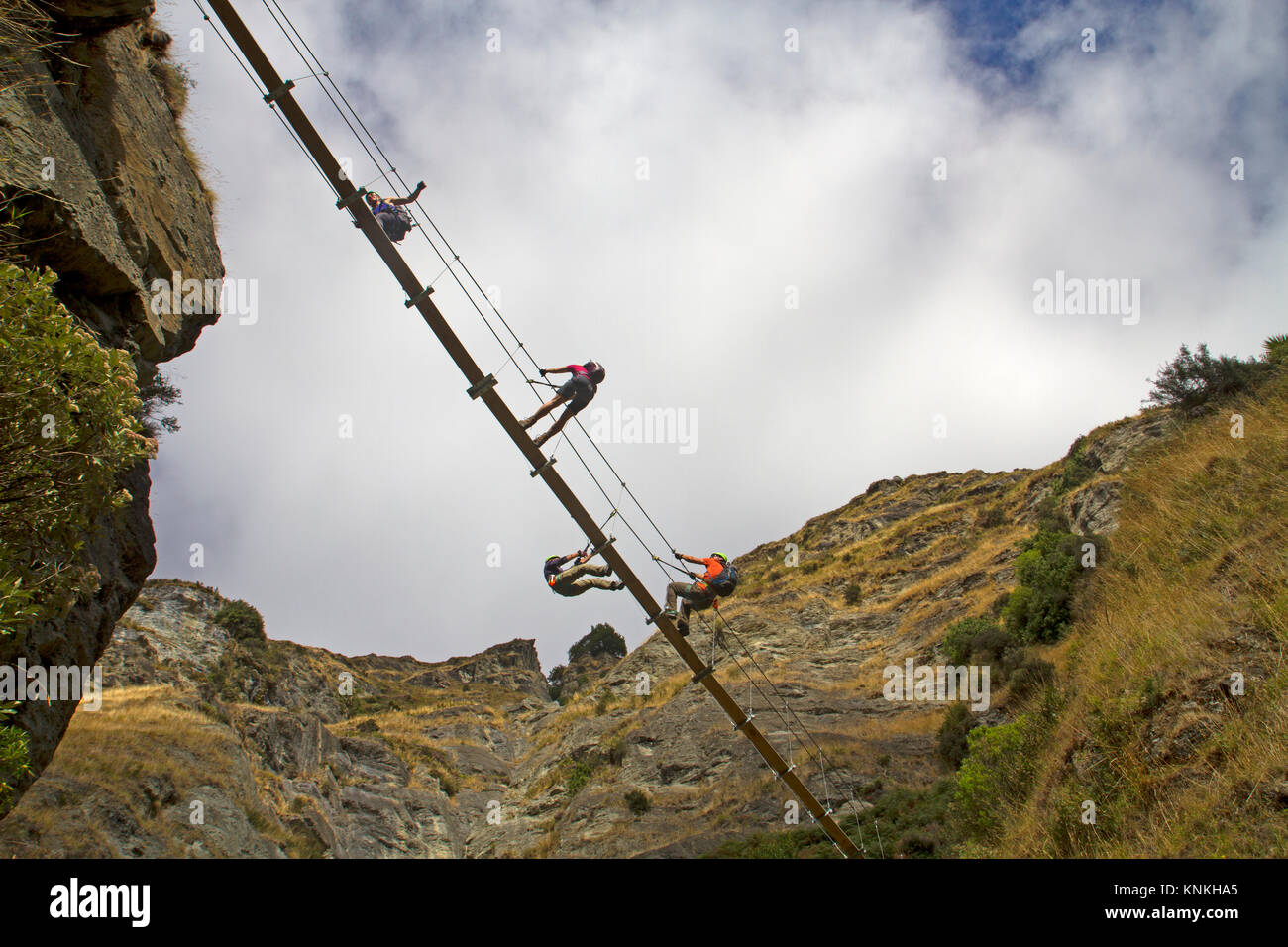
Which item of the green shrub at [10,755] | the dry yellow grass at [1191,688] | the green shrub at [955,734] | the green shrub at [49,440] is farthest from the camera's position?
the green shrub at [955,734]

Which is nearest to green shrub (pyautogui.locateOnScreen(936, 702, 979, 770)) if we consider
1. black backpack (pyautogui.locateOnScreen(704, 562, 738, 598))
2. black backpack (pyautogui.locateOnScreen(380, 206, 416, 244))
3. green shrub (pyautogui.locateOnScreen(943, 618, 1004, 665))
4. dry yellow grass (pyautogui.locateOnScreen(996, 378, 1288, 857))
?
green shrub (pyautogui.locateOnScreen(943, 618, 1004, 665))

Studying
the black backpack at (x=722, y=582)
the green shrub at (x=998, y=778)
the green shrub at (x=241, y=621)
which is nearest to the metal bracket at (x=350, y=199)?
the black backpack at (x=722, y=582)

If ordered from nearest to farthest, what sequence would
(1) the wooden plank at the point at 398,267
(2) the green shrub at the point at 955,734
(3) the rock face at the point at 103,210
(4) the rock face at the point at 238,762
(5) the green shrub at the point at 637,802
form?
(1) the wooden plank at the point at 398,267 < (3) the rock face at the point at 103,210 < (4) the rock face at the point at 238,762 < (2) the green shrub at the point at 955,734 < (5) the green shrub at the point at 637,802

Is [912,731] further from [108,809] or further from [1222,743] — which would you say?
[108,809]

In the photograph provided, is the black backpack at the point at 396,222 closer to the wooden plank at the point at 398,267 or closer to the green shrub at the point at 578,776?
the wooden plank at the point at 398,267

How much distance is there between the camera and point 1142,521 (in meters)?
18.1

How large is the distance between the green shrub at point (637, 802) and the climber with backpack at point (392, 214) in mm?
23915


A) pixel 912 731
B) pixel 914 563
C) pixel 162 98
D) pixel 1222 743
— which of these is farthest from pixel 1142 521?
pixel 914 563

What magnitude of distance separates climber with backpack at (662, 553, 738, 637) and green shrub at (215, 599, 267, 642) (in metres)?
43.6

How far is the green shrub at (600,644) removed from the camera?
97812 millimetres

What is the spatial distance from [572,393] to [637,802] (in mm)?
22318

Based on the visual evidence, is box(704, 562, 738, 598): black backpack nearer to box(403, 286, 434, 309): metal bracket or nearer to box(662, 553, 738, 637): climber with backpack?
box(662, 553, 738, 637): climber with backpack
